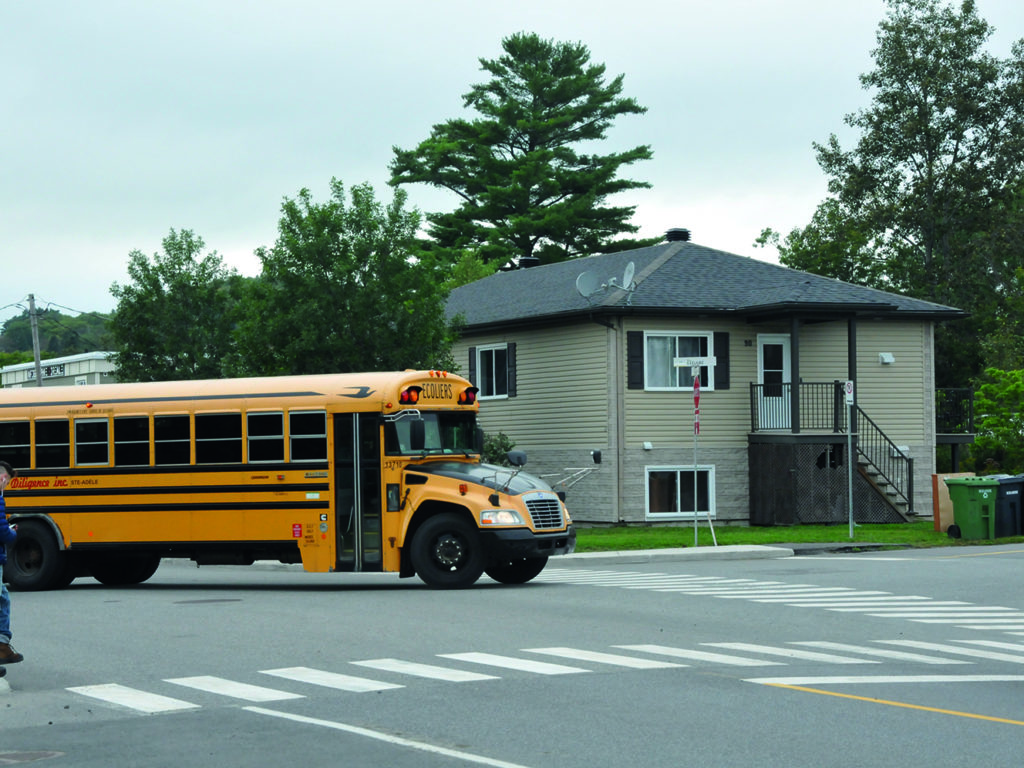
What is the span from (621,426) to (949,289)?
1036 inches

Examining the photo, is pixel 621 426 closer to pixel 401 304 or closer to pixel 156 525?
pixel 401 304

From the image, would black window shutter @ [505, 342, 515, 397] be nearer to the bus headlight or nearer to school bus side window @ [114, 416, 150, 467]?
school bus side window @ [114, 416, 150, 467]

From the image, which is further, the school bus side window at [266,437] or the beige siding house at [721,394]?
the beige siding house at [721,394]

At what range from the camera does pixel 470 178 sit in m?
72.2

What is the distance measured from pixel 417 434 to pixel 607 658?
7740mm

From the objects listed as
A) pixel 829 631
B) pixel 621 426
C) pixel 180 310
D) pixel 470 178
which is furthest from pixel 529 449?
pixel 470 178

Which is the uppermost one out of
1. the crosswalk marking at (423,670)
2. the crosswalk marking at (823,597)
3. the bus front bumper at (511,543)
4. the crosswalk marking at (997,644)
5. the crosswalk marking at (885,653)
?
the bus front bumper at (511,543)

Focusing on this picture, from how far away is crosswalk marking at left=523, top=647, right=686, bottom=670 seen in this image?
11.7m

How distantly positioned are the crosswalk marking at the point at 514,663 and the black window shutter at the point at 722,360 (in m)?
23.9

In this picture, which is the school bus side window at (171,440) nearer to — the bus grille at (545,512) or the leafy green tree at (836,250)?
the bus grille at (545,512)

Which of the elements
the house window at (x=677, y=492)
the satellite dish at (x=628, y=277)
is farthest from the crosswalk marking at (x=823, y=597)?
the satellite dish at (x=628, y=277)

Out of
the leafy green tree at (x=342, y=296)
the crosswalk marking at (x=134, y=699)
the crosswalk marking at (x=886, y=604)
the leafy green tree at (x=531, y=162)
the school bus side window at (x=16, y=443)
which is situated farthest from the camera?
the leafy green tree at (x=531, y=162)

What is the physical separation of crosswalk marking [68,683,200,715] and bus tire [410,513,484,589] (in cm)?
838

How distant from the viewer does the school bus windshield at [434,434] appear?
64.2 ft
